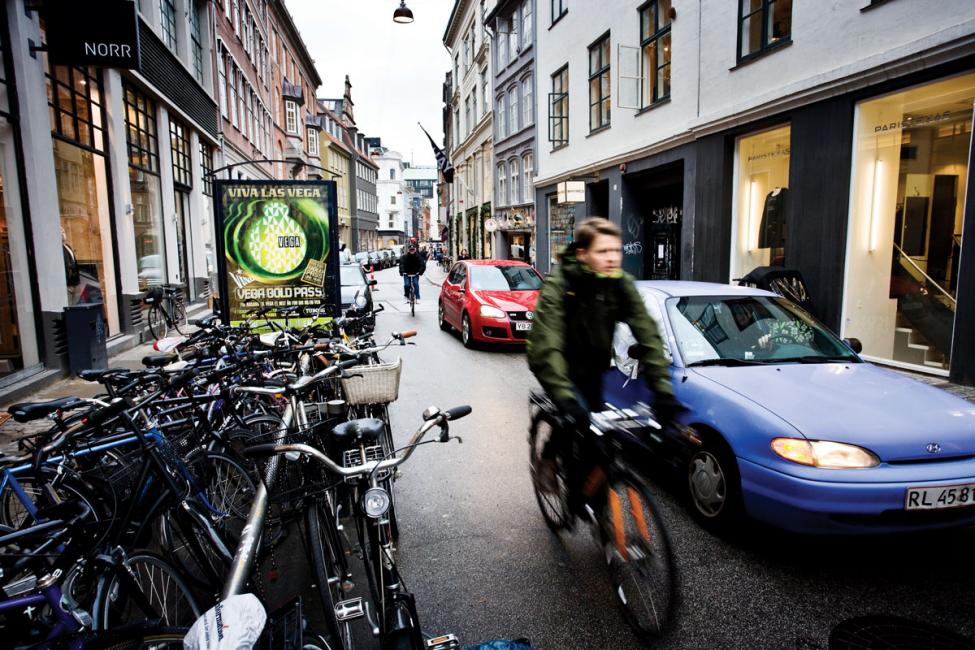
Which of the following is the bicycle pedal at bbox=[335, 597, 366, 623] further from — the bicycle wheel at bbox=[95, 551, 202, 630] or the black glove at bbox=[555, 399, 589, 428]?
the black glove at bbox=[555, 399, 589, 428]

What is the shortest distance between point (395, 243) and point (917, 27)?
103605 millimetres

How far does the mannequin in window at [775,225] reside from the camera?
35.9 feet

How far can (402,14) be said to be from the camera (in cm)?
2159

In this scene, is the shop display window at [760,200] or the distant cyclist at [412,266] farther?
the distant cyclist at [412,266]

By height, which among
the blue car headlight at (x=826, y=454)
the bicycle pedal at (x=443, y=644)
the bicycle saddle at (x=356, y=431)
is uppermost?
A: the bicycle saddle at (x=356, y=431)

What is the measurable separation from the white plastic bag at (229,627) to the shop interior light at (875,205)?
33.0 feet

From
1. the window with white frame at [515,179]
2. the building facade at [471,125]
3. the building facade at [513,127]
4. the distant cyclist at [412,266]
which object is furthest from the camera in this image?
the building facade at [471,125]

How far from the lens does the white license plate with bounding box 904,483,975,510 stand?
3.14 meters

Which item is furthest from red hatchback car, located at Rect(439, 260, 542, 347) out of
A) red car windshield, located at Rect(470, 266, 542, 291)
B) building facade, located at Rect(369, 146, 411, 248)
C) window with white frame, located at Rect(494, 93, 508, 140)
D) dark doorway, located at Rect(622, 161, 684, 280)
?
building facade, located at Rect(369, 146, 411, 248)

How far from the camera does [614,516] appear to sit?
3.18m

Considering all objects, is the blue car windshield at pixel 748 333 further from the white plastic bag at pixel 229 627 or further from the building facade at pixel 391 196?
the building facade at pixel 391 196

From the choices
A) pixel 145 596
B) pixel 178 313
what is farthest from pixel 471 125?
pixel 145 596

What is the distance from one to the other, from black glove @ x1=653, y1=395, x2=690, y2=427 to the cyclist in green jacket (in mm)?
92

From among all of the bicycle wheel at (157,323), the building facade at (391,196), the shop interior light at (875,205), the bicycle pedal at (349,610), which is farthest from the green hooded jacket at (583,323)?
the building facade at (391,196)
